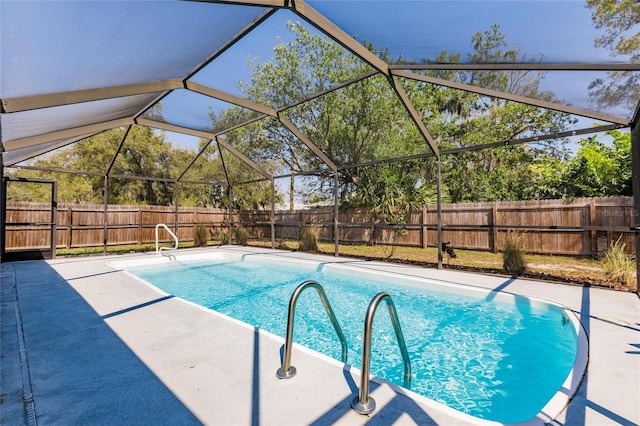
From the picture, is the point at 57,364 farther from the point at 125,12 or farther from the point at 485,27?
the point at 485,27

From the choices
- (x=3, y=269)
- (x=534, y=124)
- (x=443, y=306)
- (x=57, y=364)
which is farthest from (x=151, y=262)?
(x=534, y=124)

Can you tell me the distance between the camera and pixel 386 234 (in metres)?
11.6

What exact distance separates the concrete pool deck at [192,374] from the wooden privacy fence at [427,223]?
418 centimetres

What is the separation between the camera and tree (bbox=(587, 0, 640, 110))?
111 inches

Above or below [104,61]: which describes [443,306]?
below

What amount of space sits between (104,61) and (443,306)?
5.84 metres

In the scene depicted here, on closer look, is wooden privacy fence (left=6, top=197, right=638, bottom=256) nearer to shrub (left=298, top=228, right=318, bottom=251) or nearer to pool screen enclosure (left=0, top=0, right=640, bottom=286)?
shrub (left=298, top=228, right=318, bottom=251)

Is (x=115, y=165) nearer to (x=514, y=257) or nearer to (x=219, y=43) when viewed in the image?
(x=219, y=43)

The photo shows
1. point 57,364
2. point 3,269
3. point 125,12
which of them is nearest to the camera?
point 57,364

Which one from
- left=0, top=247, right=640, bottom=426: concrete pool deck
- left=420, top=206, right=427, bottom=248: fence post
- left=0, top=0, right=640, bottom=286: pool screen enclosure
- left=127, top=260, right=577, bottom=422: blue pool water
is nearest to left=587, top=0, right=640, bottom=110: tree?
left=0, top=0, right=640, bottom=286: pool screen enclosure

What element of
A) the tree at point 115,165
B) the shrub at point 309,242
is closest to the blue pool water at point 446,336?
the shrub at point 309,242

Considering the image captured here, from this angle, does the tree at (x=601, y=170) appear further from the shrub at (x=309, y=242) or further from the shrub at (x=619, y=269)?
the shrub at (x=309, y=242)

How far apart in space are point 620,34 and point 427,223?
26.6 feet

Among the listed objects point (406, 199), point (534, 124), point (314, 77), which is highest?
point (314, 77)
